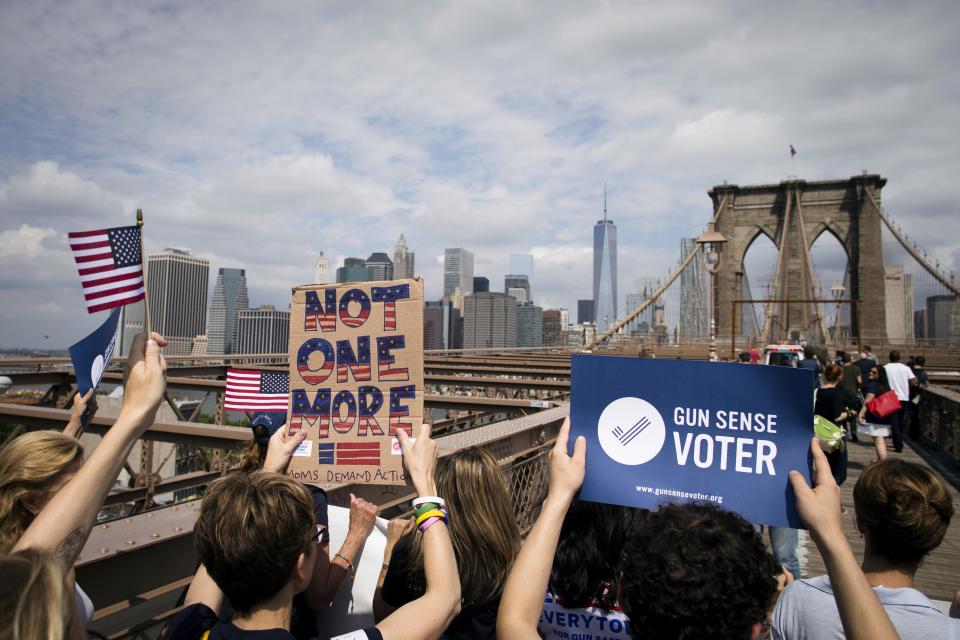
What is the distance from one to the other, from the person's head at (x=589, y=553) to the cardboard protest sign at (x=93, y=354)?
1901 mm

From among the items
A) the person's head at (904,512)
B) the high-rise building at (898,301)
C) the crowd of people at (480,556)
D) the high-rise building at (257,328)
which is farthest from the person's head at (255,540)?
the high-rise building at (257,328)

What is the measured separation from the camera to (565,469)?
194 cm

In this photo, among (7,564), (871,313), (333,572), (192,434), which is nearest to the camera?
(7,564)

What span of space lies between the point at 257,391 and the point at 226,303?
95.3m

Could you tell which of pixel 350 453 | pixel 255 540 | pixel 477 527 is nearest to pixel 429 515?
pixel 477 527

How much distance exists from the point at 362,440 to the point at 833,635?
1918mm

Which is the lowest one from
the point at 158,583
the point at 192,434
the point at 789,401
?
the point at 158,583

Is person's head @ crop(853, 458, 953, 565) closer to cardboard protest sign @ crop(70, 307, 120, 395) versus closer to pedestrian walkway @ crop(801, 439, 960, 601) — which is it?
pedestrian walkway @ crop(801, 439, 960, 601)

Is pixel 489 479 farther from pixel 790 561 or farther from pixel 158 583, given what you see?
pixel 790 561

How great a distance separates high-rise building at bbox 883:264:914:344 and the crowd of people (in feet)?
185

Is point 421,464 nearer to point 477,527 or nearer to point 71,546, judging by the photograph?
point 477,527

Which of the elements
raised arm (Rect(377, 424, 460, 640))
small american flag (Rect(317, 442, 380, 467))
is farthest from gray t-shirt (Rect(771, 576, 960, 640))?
small american flag (Rect(317, 442, 380, 467))

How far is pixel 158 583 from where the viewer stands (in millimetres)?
2227

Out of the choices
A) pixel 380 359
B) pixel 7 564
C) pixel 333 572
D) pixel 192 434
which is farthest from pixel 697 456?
pixel 192 434
